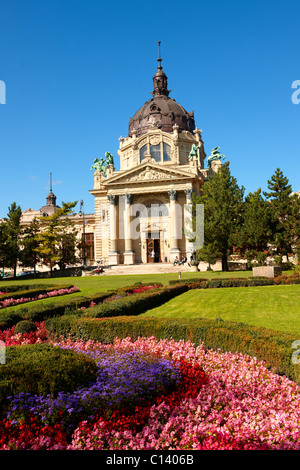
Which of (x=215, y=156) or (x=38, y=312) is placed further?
(x=215, y=156)

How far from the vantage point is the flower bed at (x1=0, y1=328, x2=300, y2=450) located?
194 inches

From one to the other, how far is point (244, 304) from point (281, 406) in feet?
32.7

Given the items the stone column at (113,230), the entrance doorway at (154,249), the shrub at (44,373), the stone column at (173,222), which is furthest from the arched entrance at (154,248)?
the shrub at (44,373)

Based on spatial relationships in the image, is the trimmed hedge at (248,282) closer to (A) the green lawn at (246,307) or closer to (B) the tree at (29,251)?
(A) the green lawn at (246,307)

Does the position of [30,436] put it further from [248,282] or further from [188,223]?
[188,223]

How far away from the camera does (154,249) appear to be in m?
52.5

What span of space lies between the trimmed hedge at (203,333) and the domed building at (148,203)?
35.2 m

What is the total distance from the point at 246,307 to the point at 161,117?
51.9m

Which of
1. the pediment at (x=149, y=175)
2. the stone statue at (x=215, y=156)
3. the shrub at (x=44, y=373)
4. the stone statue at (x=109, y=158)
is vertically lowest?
the shrub at (x=44, y=373)

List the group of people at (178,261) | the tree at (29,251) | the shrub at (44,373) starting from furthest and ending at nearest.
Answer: the tree at (29,251) → the group of people at (178,261) → the shrub at (44,373)

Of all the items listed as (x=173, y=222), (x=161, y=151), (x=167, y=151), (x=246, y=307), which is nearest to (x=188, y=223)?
(x=173, y=222)

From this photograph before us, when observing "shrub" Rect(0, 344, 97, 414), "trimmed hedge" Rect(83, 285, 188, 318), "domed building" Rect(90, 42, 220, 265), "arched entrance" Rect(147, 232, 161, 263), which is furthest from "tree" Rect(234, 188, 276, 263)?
"shrub" Rect(0, 344, 97, 414)

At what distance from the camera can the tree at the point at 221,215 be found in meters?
37.5

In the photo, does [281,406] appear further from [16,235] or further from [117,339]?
[16,235]
